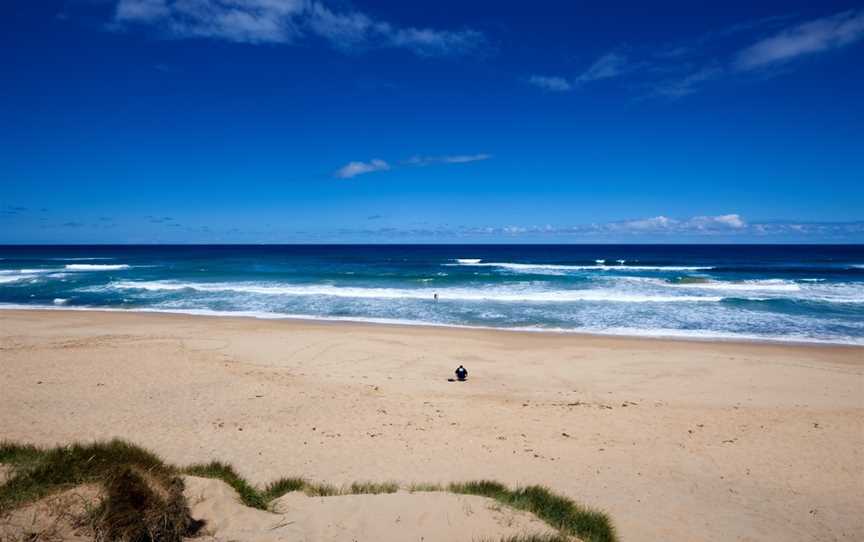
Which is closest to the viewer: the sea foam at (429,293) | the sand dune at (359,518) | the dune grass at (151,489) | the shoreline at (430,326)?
the dune grass at (151,489)

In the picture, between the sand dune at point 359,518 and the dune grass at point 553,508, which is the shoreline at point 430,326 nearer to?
the dune grass at point 553,508

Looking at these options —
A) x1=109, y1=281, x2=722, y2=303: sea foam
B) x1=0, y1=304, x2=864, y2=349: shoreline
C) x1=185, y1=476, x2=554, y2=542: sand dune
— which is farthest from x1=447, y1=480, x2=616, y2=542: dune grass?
x1=109, y1=281, x2=722, y2=303: sea foam

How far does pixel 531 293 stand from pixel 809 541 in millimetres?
23764

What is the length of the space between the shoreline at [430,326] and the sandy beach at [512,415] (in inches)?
40.4

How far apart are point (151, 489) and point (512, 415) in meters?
6.34

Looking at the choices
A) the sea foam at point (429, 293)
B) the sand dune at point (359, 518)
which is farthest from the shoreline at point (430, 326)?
the sand dune at point (359, 518)

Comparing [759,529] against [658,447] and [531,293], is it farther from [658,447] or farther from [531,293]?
[531,293]

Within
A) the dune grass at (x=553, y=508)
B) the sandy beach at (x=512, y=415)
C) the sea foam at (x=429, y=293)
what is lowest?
the sandy beach at (x=512, y=415)

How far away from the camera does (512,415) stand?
8.53m

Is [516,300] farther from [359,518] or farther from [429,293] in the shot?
[359,518]

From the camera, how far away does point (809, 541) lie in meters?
4.94

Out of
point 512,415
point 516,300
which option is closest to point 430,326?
point 516,300

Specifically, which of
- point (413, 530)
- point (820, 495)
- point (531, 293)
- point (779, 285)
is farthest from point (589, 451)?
point (779, 285)

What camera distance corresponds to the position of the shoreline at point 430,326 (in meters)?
15.8
